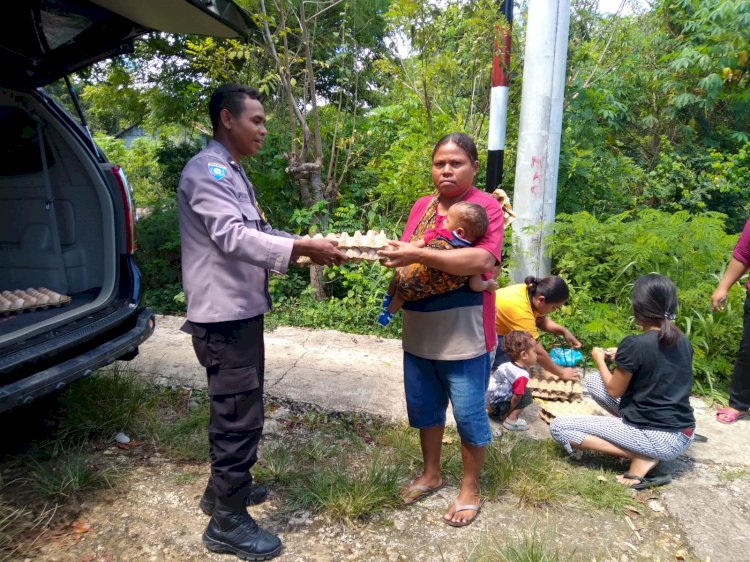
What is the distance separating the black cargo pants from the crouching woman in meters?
1.81

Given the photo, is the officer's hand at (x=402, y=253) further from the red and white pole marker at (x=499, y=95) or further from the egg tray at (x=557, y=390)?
the red and white pole marker at (x=499, y=95)

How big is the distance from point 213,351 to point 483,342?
3.82 feet

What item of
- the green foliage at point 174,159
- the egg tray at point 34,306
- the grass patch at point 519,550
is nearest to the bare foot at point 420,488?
the grass patch at point 519,550

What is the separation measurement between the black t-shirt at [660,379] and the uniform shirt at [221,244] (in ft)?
6.38

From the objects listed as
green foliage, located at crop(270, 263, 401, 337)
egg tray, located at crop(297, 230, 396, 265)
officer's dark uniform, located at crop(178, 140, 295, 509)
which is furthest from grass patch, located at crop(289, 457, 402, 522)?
green foliage, located at crop(270, 263, 401, 337)

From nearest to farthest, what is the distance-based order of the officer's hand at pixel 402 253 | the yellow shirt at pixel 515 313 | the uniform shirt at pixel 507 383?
the officer's hand at pixel 402 253 → the uniform shirt at pixel 507 383 → the yellow shirt at pixel 515 313

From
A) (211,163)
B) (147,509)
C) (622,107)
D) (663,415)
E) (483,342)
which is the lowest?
(147,509)

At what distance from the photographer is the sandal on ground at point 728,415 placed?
3.53 meters

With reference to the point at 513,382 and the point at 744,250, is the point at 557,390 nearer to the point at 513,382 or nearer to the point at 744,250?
the point at 513,382

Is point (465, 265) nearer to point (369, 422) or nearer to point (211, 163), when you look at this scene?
point (211, 163)

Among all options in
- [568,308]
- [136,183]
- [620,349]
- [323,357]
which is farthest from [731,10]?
[136,183]

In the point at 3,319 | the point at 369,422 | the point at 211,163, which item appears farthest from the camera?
the point at 369,422

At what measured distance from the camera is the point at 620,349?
292 centimetres

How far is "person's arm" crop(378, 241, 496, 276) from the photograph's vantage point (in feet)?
7.00
